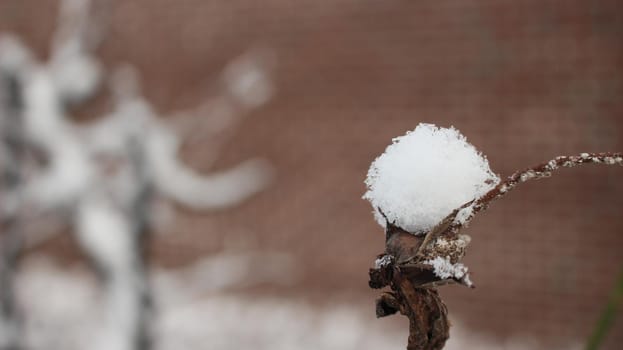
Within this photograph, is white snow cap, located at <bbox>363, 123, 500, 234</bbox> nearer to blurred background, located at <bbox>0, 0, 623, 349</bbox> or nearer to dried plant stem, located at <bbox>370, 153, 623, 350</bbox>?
dried plant stem, located at <bbox>370, 153, 623, 350</bbox>

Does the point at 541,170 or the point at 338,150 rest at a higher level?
the point at 338,150

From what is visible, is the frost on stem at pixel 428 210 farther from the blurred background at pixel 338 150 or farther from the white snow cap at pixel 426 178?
the blurred background at pixel 338 150

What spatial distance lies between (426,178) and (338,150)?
3390 mm

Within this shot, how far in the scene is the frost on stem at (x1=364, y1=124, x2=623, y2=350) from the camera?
1.25ft

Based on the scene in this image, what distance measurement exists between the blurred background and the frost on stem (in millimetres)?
2334

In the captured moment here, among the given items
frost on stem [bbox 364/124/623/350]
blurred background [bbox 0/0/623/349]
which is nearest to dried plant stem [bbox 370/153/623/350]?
frost on stem [bbox 364/124/623/350]

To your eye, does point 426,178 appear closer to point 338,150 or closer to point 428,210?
point 428,210

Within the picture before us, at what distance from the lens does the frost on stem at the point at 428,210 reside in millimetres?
381

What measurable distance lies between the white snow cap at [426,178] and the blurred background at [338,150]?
233cm

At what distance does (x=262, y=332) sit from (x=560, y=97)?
1.90m

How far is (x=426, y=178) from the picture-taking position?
44 cm

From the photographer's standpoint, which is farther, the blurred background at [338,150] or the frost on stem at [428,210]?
the blurred background at [338,150]

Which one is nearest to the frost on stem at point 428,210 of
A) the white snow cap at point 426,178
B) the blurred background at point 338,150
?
the white snow cap at point 426,178

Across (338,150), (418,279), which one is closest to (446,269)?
(418,279)
